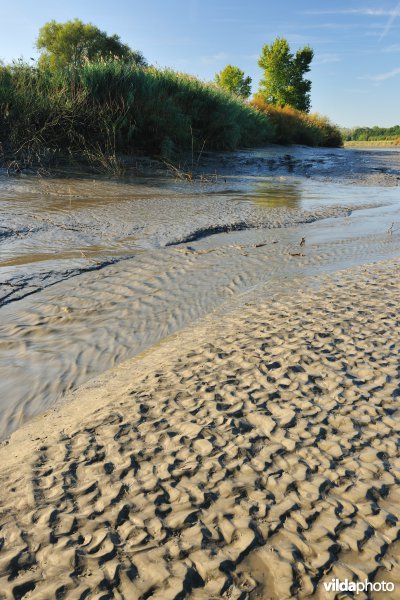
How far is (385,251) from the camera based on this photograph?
10.4 feet

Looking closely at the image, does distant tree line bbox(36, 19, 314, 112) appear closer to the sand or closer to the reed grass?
the reed grass

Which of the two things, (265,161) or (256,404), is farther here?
(265,161)

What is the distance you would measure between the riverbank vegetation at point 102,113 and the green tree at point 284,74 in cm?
1808

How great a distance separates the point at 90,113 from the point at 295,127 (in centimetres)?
1063

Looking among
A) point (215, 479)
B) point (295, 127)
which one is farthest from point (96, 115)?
point (295, 127)

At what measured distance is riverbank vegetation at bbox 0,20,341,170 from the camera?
267 inches

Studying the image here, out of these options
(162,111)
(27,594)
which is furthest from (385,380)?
(162,111)

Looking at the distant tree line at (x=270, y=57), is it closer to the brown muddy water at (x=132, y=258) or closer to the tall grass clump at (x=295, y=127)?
the tall grass clump at (x=295, y=127)

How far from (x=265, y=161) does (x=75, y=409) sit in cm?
894

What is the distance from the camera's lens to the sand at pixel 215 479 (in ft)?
2.76

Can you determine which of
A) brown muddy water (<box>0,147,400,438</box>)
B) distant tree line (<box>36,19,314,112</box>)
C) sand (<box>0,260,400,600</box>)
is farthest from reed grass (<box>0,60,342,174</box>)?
distant tree line (<box>36,19,314,112</box>)

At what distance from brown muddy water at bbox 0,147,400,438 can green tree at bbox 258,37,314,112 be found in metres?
23.1

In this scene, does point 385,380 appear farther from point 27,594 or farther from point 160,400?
point 27,594

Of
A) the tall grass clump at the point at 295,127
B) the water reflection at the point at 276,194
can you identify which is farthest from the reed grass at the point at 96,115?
the tall grass clump at the point at 295,127
